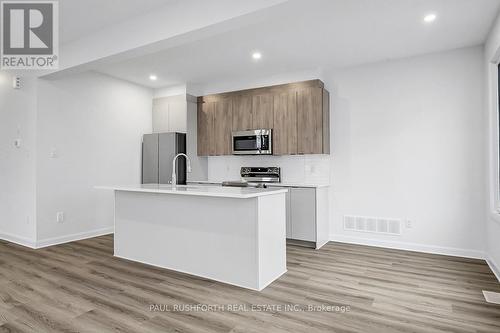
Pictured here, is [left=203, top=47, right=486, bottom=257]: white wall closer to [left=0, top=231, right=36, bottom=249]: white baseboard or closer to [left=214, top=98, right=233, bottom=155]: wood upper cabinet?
[left=214, top=98, right=233, bottom=155]: wood upper cabinet

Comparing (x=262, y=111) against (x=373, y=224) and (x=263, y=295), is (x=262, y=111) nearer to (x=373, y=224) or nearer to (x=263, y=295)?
(x=373, y=224)

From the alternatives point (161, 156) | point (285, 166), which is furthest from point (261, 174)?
point (161, 156)

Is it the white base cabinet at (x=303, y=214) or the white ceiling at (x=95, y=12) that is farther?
the white base cabinet at (x=303, y=214)

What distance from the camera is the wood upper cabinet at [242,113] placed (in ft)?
16.4

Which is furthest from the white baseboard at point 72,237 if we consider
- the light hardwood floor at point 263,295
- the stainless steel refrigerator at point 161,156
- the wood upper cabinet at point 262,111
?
the wood upper cabinet at point 262,111

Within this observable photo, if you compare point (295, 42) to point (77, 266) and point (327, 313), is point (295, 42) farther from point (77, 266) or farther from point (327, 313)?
point (77, 266)

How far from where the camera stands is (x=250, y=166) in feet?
17.4

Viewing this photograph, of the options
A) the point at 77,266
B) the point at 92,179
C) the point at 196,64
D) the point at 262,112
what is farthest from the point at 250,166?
the point at 77,266

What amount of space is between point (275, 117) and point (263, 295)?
2850 millimetres

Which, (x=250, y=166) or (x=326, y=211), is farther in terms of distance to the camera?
(x=250, y=166)

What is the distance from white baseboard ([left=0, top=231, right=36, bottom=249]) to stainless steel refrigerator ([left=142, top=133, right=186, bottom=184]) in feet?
6.51

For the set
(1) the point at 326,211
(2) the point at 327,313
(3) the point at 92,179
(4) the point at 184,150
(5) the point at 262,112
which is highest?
(5) the point at 262,112

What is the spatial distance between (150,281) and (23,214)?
2756 millimetres

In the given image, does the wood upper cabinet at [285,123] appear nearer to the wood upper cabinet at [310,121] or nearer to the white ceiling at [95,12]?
the wood upper cabinet at [310,121]
